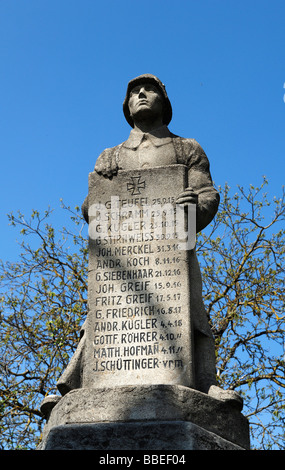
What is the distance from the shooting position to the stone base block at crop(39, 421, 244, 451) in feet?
16.2

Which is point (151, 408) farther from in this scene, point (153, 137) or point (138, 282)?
point (153, 137)

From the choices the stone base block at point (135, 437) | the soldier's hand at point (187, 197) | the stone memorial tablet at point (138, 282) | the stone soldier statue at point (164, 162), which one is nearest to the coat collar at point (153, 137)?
the stone soldier statue at point (164, 162)

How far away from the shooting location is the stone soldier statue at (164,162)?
5891mm

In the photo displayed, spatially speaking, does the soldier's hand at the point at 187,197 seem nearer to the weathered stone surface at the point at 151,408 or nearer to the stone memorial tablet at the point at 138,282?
the stone memorial tablet at the point at 138,282

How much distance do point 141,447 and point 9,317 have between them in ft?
26.4

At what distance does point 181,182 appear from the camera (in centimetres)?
620

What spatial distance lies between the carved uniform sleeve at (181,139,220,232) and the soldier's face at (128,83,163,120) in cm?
47

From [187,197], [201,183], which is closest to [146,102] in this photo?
[201,183]

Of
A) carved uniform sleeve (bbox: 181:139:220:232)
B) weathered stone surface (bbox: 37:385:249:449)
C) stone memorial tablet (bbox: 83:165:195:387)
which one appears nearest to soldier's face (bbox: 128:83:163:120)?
carved uniform sleeve (bbox: 181:139:220:232)

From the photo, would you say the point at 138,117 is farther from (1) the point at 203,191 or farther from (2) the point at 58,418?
(2) the point at 58,418

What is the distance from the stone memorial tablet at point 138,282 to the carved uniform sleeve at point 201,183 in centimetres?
28

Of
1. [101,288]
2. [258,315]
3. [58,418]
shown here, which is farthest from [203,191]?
[258,315]

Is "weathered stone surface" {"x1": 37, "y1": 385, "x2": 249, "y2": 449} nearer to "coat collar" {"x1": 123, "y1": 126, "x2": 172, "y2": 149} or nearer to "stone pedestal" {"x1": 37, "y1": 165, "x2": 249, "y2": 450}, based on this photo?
"stone pedestal" {"x1": 37, "y1": 165, "x2": 249, "y2": 450}

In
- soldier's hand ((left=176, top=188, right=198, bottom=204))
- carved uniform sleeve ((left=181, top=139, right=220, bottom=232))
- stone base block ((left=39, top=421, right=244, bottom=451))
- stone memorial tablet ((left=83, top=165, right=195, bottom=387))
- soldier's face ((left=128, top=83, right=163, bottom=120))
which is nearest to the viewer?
stone base block ((left=39, top=421, right=244, bottom=451))
